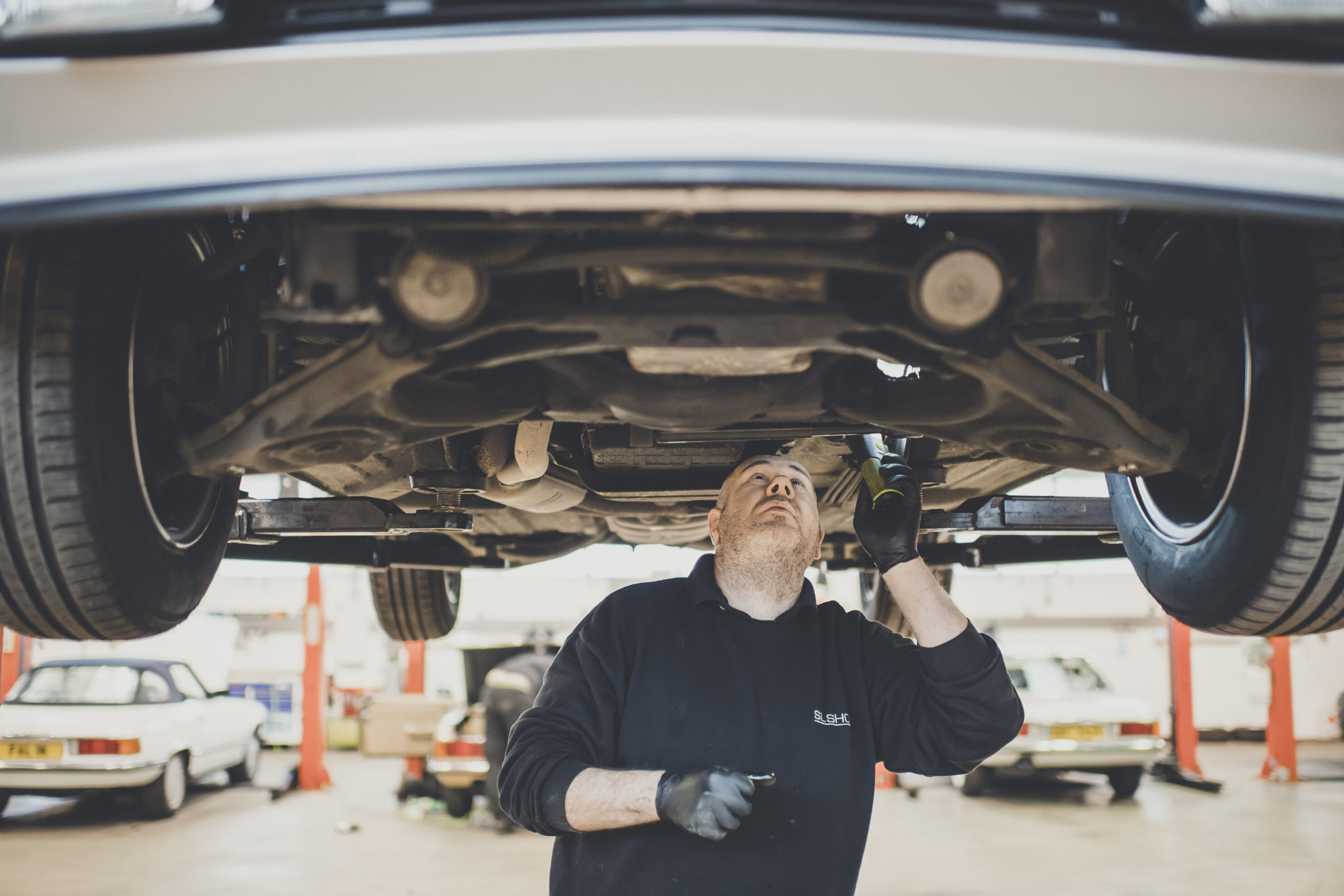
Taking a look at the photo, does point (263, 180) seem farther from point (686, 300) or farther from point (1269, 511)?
point (1269, 511)

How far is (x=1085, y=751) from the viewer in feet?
25.2

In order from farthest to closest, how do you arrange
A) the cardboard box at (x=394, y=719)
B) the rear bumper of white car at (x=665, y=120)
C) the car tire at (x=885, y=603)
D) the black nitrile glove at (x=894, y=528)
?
1. the cardboard box at (x=394, y=719)
2. the car tire at (x=885, y=603)
3. the black nitrile glove at (x=894, y=528)
4. the rear bumper of white car at (x=665, y=120)

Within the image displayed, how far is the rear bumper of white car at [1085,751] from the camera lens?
25.1ft

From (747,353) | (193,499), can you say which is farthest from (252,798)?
(747,353)

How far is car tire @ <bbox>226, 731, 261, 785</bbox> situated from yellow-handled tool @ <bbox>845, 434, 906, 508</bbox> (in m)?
8.54

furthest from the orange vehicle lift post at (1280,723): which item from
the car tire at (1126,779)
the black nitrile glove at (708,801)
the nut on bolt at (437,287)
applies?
the nut on bolt at (437,287)

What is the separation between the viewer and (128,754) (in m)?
6.62

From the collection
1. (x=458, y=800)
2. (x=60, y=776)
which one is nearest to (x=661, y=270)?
(x=458, y=800)

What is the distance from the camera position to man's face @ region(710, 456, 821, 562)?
1840mm

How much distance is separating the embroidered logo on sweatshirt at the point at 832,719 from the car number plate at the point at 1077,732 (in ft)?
22.2

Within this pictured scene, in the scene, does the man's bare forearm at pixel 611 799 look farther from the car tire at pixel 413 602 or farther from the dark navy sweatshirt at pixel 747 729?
the car tire at pixel 413 602

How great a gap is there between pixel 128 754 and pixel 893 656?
6.53 metres

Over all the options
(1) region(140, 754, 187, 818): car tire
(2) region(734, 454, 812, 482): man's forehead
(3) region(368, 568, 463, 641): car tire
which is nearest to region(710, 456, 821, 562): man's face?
(2) region(734, 454, 812, 482): man's forehead

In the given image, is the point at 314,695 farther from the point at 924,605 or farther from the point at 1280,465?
the point at 1280,465
